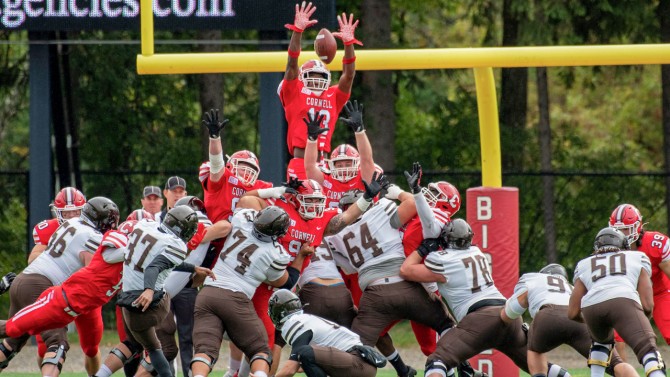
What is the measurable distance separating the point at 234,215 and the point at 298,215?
0.48 metres

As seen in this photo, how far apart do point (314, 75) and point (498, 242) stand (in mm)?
1941

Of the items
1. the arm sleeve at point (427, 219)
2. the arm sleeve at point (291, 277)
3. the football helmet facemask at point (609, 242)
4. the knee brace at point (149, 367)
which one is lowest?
the knee brace at point (149, 367)

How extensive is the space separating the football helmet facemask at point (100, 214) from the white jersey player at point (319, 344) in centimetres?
158

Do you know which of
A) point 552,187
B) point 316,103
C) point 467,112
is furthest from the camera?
point 467,112

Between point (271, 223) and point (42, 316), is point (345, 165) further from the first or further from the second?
point (42, 316)

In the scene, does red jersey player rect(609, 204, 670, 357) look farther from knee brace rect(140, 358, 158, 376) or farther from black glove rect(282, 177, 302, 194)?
knee brace rect(140, 358, 158, 376)

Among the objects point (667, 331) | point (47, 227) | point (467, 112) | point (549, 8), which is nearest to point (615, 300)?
point (667, 331)

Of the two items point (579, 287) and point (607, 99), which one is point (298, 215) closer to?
point (579, 287)

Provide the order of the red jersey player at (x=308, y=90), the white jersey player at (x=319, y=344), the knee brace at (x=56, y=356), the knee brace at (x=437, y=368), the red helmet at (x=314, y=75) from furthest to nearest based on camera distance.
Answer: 1. the red helmet at (x=314, y=75)
2. the red jersey player at (x=308, y=90)
3. the knee brace at (x=56, y=356)
4. the knee brace at (x=437, y=368)
5. the white jersey player at (x=319, y=344)

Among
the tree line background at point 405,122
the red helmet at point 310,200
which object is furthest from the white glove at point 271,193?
the tree line background at point 405,122

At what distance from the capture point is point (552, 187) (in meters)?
14.6

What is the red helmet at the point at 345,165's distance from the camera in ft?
31.4

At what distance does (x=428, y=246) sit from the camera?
29.2 ft

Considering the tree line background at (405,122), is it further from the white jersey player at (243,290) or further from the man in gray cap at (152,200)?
the white jersey player at (243,290)
